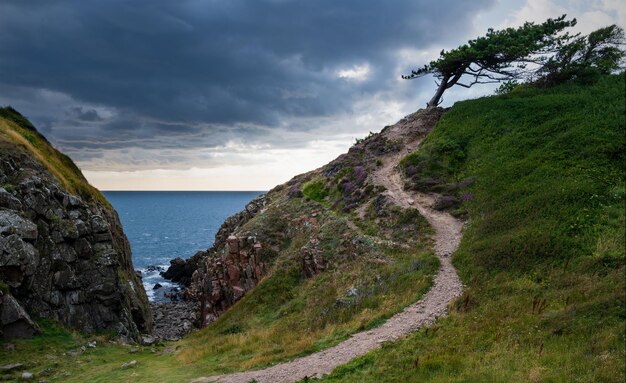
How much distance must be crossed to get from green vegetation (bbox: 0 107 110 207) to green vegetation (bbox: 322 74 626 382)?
38.8m

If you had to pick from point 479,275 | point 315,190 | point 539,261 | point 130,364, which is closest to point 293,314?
point 130,364

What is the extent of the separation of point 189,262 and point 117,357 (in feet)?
215

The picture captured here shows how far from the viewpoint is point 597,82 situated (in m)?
42.7

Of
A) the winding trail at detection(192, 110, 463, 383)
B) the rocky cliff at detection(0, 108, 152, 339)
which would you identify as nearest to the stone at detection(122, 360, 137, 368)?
the winding trail at detection(192, 110, 463, 383)

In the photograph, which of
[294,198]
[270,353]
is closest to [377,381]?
[270,353]

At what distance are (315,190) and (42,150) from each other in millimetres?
34506

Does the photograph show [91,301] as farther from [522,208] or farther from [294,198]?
[522,208]

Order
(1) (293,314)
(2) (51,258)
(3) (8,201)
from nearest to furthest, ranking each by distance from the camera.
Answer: (1) (293,314)
(3) (8,201)
(2) (51,258)

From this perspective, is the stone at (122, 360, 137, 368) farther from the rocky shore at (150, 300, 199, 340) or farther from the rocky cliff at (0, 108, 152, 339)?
the rocky shore at (150, 300, 199, 340)

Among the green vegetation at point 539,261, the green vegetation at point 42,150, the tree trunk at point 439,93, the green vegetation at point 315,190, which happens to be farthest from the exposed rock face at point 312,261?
the tree trunk at point 439,93

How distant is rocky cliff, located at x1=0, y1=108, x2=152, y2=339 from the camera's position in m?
30.0

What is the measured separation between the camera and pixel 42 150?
4850 centimetres

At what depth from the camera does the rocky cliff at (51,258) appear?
1182 inches

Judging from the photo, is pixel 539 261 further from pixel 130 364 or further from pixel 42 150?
pixel 42 150
